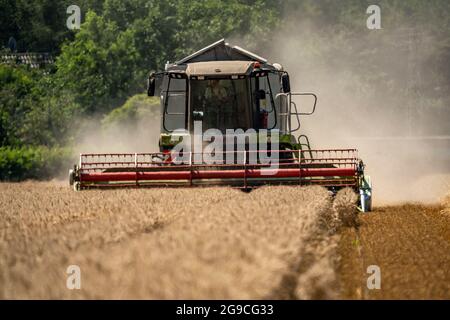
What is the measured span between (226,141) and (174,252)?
9156 millimetres

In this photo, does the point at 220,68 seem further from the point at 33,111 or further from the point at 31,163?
the point at 33,111

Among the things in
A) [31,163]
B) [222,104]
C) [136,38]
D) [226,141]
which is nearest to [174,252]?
[226,141]

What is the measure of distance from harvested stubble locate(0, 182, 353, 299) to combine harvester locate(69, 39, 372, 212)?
417 cm

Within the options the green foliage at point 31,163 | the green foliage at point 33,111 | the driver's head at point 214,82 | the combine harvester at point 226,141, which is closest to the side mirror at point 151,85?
the combine harvester at point 226,141

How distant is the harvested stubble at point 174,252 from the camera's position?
5.60 m

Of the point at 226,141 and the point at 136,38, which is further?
the point at 136,38

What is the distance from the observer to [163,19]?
4856 centimetres

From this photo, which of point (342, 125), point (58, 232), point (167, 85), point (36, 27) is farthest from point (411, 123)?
point (58, 232)

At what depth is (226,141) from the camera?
1546 cm

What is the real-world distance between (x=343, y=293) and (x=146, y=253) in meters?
1.68

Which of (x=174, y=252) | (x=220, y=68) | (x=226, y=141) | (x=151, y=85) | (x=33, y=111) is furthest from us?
(x=33, y=111)

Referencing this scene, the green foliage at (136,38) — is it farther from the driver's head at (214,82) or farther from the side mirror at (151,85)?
the driver's head at (214,82)

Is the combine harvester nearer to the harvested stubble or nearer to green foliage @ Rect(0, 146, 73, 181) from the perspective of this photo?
the harvested stubble

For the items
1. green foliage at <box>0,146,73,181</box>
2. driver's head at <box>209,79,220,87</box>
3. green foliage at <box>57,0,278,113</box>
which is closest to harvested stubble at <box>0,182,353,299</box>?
driver's head at <box>209,79,220,87</box>
